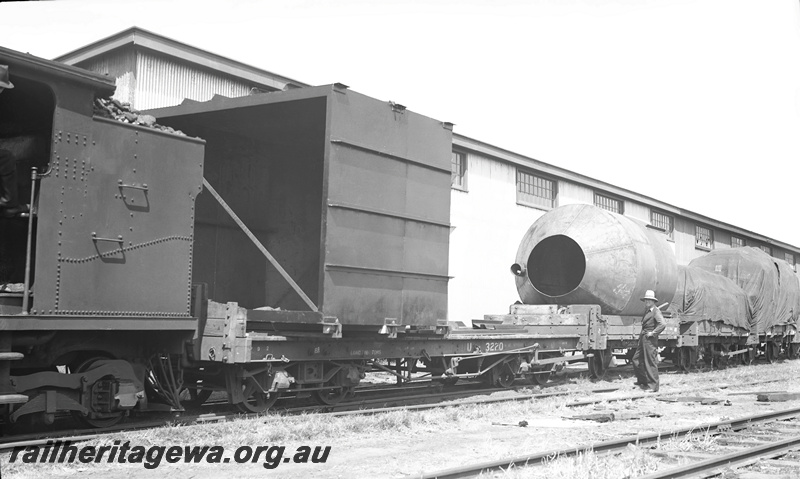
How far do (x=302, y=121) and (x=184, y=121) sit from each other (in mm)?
1595

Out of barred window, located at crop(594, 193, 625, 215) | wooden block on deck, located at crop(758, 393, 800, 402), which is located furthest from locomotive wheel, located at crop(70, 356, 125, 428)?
barred window, located at crop(594, 193, 625, 215)

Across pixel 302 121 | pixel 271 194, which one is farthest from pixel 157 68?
pixel 302 121

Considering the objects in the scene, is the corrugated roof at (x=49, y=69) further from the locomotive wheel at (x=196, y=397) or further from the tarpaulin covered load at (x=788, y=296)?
the tarpaulin covered load at (x=788, y=296)

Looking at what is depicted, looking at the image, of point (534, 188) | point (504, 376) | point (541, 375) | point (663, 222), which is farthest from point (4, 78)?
point (663, 222)

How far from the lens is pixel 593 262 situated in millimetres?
15133

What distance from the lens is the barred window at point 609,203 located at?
2809cm

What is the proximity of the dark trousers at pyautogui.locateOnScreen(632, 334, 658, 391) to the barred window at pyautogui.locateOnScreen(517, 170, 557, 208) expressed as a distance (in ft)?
32.0

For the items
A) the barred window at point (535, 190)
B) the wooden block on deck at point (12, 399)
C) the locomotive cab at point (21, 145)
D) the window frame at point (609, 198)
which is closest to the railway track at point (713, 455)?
the wooden block on deck at point (12, 399)

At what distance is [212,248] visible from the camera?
A: 11016 millimetres

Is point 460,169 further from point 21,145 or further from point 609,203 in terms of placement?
point 21,145

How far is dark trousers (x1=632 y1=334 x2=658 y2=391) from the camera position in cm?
1427

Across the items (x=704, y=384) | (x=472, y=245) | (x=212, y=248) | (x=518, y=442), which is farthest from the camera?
(x=472, y=245)

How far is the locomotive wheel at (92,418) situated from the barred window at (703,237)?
3302 cm

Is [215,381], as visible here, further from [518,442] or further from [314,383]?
[518,442]
